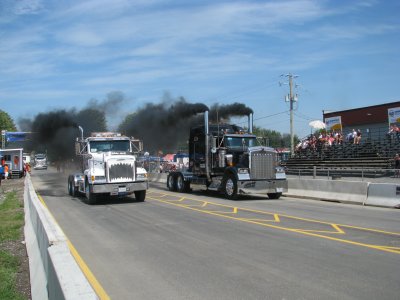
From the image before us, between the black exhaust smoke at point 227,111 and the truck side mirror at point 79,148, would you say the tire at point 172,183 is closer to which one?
the black exhaust smoke at point 227,111

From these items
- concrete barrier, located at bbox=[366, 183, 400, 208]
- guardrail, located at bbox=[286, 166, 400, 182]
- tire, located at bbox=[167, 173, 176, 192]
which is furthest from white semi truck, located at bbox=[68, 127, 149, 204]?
guardrail, located at bbox=[286, 166, 400, 182]

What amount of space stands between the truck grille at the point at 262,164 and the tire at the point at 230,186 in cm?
83

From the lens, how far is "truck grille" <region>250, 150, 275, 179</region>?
1989 cm

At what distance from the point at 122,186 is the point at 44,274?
12.1 meters

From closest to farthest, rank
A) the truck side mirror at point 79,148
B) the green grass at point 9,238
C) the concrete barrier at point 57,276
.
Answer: the concrete barrier at point 57,276 → the green grass at point 9,238 → the truck side mirror at point 79,148

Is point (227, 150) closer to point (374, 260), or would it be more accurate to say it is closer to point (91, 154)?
point (91, 154)

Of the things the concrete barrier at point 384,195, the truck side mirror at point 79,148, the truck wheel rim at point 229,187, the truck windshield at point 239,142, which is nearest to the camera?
the concrete barrier at point 384,195

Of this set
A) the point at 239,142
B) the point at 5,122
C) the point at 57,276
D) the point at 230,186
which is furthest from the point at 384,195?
the point at 5,122

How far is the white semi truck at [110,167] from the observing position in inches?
729

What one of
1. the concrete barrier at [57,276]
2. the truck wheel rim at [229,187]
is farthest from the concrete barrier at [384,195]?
the concrete barrier at [57,276]

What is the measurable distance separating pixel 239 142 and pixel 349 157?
18672mm

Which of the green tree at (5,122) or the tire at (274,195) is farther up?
the green tree at (5,122)

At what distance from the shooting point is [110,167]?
18625 mm

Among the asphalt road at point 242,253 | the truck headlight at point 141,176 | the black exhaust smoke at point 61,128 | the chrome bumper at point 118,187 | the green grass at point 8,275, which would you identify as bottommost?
the green grass at point 8,275
